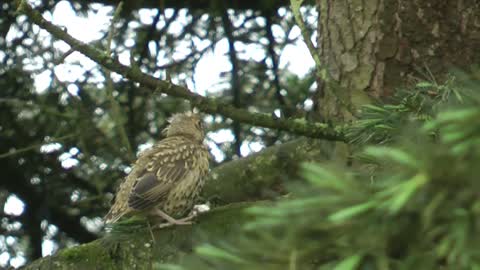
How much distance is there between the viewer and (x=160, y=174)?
511 centimetres

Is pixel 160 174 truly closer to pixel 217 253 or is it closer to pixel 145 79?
pixel 145 79

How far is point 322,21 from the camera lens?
469cm

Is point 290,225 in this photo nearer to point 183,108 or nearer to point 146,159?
point 146,159

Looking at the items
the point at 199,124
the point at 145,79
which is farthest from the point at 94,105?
the point at 145,79

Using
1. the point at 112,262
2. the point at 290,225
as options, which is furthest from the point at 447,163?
the point at 112,262

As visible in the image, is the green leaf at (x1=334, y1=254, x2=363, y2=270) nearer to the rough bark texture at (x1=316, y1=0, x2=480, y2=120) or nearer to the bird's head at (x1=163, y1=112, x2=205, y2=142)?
the rough bark texture at (x1=316, y1=0, x2=480, y2=120)

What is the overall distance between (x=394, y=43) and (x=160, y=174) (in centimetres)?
123

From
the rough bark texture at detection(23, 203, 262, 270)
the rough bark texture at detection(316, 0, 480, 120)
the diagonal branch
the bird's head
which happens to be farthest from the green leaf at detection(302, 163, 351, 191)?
the bird's head

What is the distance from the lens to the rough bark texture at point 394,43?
4.36 m

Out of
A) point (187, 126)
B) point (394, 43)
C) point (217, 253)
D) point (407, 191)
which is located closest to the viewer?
point (407, 191)

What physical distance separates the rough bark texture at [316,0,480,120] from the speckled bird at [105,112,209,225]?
2.49 ft

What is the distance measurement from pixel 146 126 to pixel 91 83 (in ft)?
1.69

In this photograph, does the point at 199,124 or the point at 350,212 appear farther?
the point at 199,124

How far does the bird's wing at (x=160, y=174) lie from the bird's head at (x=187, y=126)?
308 millimetres
